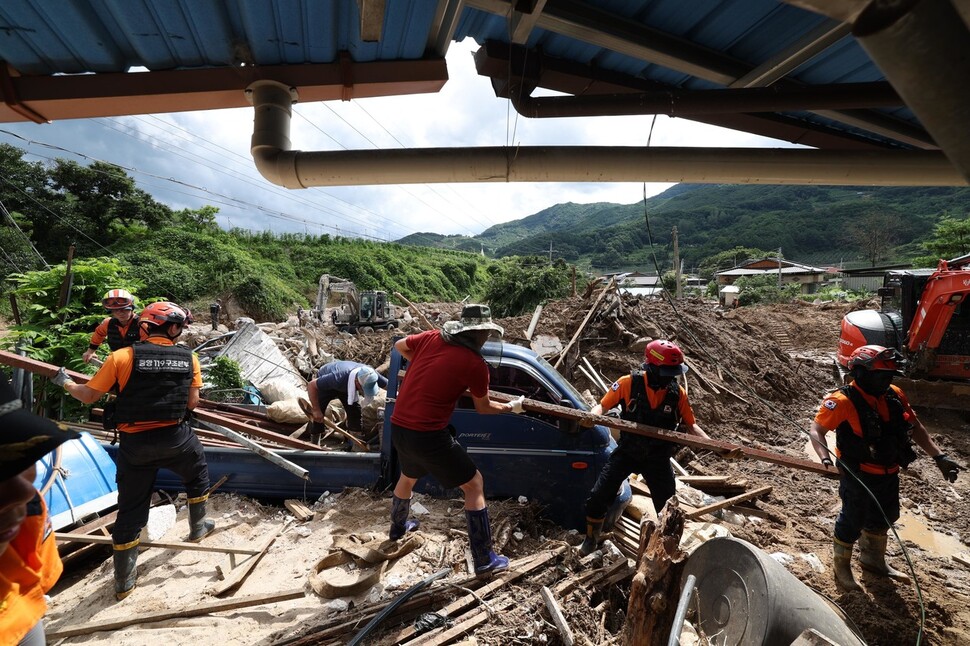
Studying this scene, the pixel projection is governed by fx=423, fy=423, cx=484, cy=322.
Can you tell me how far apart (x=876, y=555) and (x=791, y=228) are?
12051cm

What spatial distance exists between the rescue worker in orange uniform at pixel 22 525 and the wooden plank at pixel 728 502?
4.91m

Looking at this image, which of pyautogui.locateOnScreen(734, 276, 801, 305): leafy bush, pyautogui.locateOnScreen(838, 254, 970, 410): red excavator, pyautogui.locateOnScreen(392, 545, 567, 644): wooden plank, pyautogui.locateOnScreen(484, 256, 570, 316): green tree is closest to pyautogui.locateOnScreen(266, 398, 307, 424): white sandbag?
pyautogui.locateOnScreen(392, 545, 567, 644): wooden plank

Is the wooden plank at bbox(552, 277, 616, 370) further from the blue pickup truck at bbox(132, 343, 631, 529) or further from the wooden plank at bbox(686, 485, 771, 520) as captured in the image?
the blue pickup truck at bbox(132, 343, 631, 529)

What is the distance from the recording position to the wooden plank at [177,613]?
2.86 m

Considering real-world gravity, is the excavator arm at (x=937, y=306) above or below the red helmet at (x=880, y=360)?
above

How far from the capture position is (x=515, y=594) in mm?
2904

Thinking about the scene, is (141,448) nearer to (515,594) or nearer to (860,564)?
(515,594)

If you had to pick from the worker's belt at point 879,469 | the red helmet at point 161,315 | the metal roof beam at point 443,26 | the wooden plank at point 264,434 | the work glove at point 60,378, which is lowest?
the wooden plank at point 264,434

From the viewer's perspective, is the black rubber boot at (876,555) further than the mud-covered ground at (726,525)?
Yes

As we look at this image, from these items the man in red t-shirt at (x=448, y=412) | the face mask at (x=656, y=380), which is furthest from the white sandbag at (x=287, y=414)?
the face mask at (x=656, y=380)

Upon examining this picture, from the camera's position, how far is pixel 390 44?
8.42 feet

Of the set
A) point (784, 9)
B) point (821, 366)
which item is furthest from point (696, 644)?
point (821, 366)

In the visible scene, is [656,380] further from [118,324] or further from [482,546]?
[118,324]

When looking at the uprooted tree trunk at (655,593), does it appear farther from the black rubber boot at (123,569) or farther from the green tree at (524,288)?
the green tree at (524,288)
